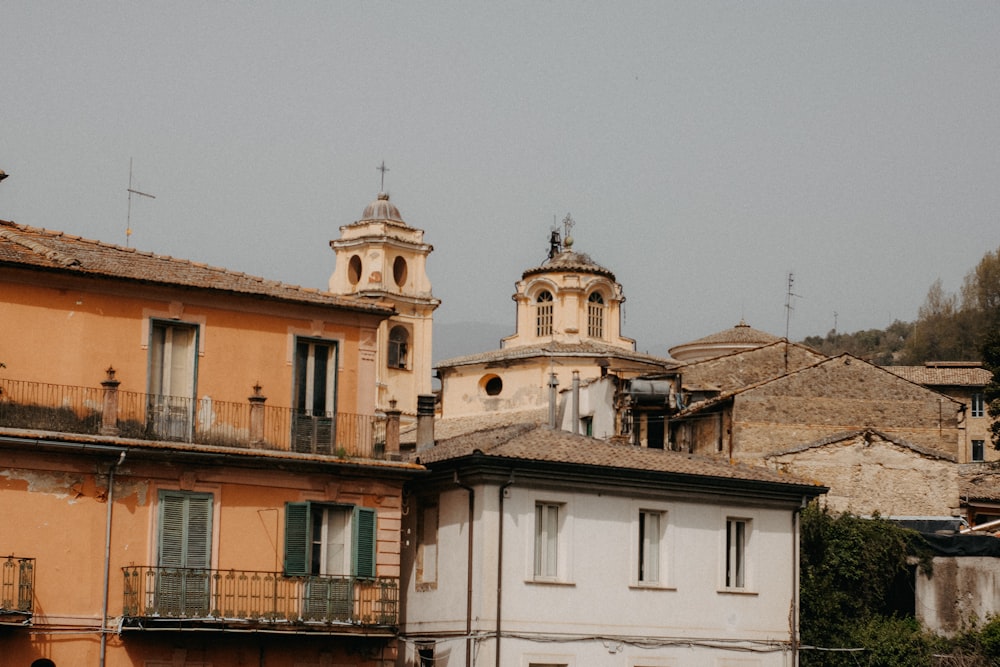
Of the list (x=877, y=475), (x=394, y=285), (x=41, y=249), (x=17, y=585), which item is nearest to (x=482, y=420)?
(x=394, y=285)

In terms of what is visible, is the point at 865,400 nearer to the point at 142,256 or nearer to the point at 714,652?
the point at 714,652

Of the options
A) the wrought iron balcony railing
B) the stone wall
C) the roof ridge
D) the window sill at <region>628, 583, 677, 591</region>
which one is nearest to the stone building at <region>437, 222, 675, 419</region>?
the stone wall

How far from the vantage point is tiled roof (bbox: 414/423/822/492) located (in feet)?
112

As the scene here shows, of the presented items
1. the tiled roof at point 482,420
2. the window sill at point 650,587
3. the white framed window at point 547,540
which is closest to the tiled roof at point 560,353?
the tiled roof at point 482,420

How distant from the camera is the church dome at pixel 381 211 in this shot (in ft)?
260

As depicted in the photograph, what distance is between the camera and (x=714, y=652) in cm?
3528

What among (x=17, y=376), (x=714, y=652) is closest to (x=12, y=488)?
(x=17, y=376)

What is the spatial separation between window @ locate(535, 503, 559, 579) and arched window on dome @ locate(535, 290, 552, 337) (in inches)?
Result: 1398

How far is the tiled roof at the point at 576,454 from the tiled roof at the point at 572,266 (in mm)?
32614

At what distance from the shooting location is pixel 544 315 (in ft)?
231

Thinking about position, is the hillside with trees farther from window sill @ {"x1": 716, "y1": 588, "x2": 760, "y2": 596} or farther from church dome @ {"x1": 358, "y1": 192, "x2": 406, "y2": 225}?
window sill @ {"x1": 716, "y1": 588, "x2": 760, "y2": 596}

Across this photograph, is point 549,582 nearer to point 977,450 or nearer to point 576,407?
point 576,407

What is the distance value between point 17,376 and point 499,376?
3659cm

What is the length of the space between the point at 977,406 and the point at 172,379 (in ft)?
198
